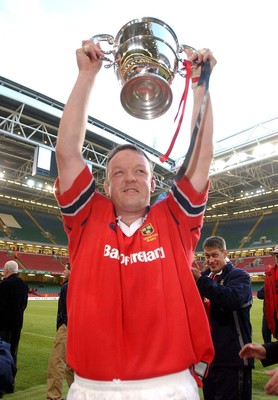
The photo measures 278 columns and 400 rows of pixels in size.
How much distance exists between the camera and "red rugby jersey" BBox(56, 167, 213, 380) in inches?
48.5

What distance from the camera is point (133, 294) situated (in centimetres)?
130

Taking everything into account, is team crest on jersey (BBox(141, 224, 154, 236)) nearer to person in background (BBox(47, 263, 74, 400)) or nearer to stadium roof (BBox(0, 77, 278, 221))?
person in background (BBox(47, 263, 74, 400))

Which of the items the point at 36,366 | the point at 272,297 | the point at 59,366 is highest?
the point at 272,297

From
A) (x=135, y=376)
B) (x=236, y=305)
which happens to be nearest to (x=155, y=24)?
(x=135, y=376)

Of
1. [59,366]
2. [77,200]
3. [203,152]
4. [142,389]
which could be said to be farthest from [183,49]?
[59,366]

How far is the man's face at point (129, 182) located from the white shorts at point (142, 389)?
0.69m

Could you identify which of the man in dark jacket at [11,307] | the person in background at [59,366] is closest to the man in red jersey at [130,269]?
the person in background at [59,366]

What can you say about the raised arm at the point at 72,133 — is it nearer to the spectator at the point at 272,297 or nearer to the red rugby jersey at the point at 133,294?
the red rugby jersey at the point at 133,294

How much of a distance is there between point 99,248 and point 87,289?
0.17 meters

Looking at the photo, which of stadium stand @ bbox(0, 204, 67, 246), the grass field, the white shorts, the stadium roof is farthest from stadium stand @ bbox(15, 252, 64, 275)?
the white shorts

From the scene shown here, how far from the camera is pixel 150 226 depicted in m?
1.49

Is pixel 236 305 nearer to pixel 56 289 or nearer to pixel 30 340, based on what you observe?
→ pixel 30 340

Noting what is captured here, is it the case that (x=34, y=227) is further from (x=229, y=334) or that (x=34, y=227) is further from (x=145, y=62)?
(x=145, y=62)

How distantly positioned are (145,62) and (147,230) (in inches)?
33.8
